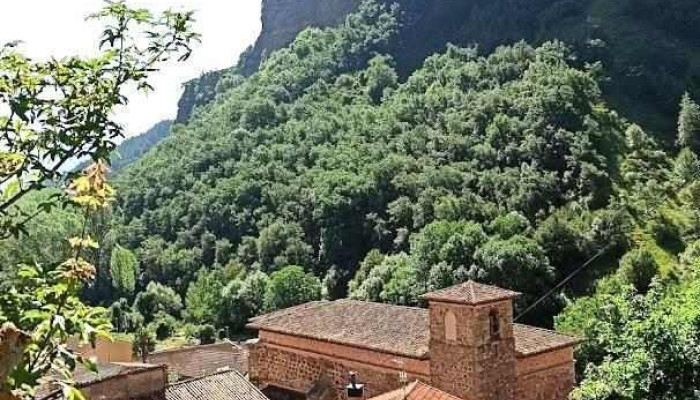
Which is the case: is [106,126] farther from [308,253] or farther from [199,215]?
[199,215]

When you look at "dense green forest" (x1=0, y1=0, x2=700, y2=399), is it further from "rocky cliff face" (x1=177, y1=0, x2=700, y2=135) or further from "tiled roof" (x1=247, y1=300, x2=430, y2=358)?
"tiled roof" (x1=247, y1=300, x2=430, y2=358)

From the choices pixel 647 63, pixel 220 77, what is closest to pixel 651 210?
pixel 647 63

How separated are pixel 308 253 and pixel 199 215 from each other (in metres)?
16.8

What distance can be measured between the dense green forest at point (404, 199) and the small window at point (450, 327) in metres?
10.8

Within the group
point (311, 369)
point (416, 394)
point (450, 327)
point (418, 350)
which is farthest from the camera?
point (311, 369)

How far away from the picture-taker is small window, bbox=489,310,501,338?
73.2ft

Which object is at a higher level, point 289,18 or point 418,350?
point 289,18

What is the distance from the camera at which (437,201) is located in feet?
196

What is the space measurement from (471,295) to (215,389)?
7231mm

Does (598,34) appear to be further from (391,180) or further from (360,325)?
(360,325)

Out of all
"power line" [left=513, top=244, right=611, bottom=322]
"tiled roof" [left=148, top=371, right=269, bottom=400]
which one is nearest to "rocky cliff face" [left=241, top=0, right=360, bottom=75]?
"power line" [left=513, top=244, right=611, bottom=322]

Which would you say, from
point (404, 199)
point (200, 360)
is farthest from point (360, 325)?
point (404, 199)

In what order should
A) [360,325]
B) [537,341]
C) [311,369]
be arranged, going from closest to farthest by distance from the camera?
1. [537,341]
2. [360,325]
3. [311,369]

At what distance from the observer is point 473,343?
859 inches
